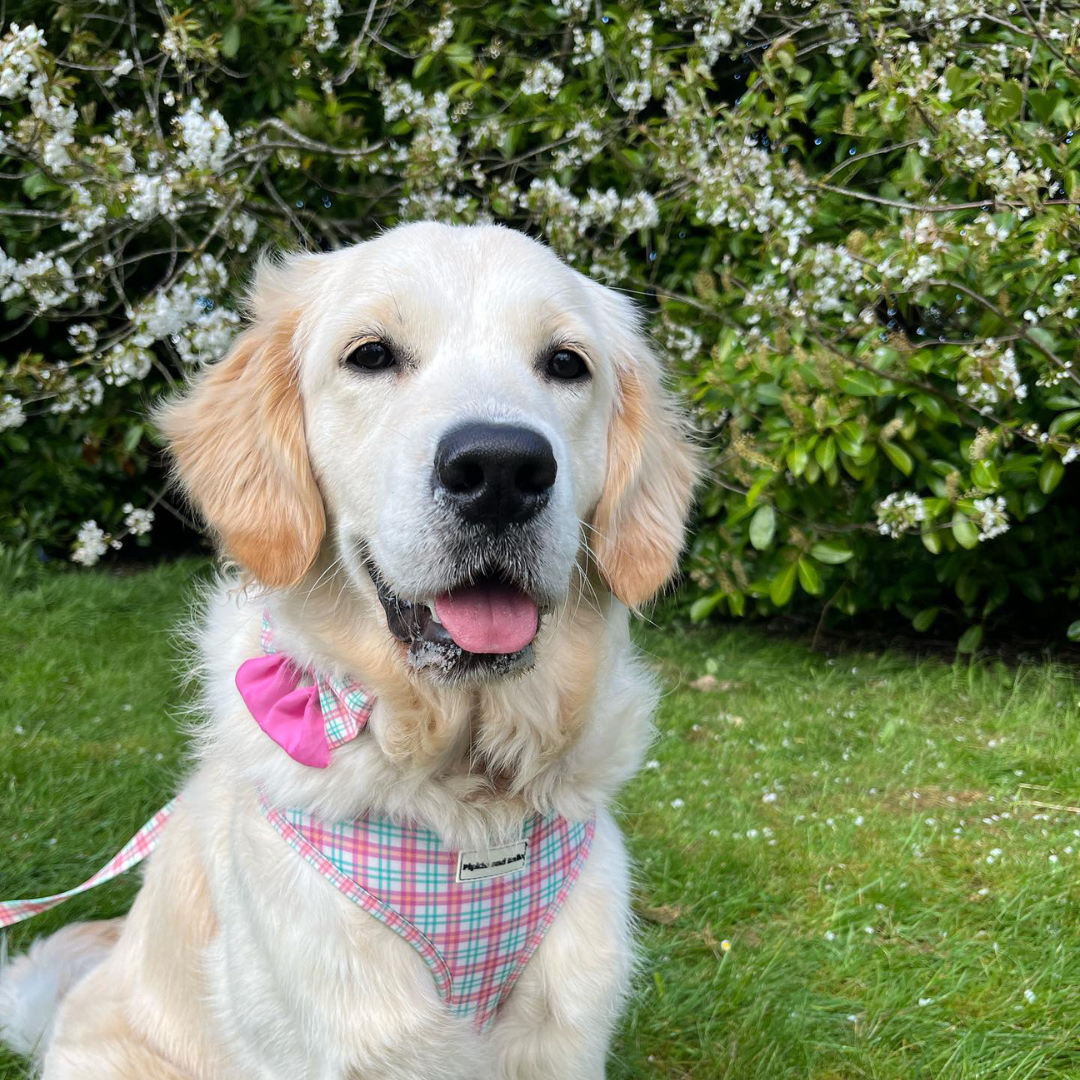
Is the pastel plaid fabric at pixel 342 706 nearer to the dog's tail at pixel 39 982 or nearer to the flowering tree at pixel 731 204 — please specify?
the dog's tail at pixel 39 982

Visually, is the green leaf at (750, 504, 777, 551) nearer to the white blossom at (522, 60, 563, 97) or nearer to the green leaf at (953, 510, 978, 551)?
the green leaf at (953, 510, 978, 551)

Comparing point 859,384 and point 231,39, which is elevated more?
point 231,39

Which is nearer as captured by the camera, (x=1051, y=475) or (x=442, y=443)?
(x=442, y=443)

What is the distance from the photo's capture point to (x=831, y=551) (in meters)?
4.68

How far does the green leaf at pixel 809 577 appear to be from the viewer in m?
4.64

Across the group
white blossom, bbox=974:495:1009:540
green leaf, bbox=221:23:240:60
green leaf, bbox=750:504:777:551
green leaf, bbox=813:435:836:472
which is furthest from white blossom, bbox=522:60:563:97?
white blossom, bbox=974:495:1009:540

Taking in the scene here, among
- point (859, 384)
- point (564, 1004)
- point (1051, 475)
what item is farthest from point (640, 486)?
point (1051, 475)

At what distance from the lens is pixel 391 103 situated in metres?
4.59

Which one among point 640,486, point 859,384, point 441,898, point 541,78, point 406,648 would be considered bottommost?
point 441,898

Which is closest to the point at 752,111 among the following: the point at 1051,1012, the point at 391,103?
the point at 391,103

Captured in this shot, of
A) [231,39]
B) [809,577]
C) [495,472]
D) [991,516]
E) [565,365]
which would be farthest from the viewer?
[231,39]

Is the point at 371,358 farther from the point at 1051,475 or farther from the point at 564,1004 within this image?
the point at 1051,475

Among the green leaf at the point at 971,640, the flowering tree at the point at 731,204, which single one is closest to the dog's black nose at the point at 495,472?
the flowering tree at the point at 731,204

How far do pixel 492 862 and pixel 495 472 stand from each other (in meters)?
0.72
